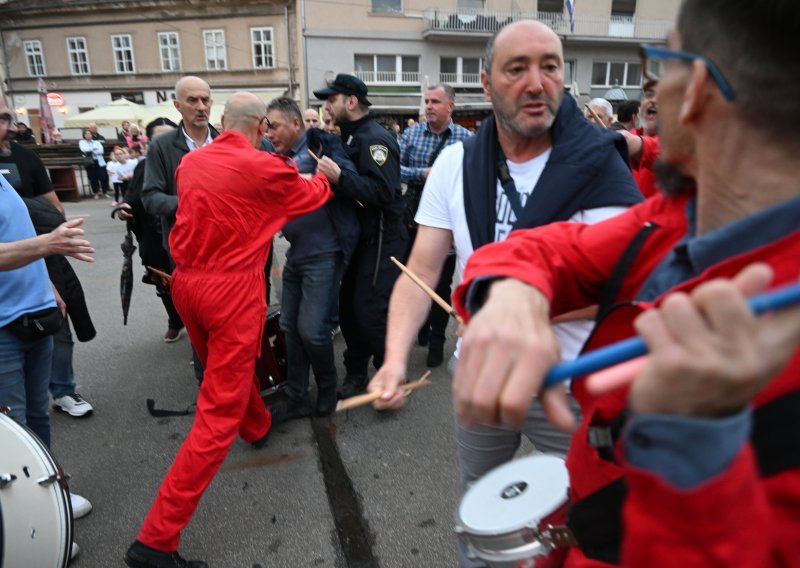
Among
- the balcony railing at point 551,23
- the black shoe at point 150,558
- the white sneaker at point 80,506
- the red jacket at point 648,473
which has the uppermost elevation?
the balcony railing at point 551,23

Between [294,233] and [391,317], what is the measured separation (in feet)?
6.63

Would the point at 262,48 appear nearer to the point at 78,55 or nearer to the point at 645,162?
the point at 78,55

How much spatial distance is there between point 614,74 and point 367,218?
27.8 m

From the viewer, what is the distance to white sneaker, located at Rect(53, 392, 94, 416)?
3.59m

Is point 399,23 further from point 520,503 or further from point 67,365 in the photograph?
point 520,503

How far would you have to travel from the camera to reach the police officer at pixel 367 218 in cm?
351

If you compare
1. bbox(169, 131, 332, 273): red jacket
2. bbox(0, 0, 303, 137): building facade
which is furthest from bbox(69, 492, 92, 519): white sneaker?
bbox(0, 0, 303, 137): building facade

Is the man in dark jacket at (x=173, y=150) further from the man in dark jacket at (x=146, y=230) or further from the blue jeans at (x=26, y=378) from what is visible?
the blue jeans at (x=26, y=378)

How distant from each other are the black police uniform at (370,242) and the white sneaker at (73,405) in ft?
5.69

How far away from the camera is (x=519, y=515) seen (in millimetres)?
1213

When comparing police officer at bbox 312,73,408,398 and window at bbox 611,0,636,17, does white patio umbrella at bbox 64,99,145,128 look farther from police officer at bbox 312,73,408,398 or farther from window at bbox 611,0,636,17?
window at bbox 611,0,636,17

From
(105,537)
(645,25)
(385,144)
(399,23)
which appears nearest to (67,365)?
(105,537)

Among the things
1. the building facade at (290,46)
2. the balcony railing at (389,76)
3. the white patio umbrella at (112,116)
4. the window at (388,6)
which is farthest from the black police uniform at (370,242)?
the window at (388,6)

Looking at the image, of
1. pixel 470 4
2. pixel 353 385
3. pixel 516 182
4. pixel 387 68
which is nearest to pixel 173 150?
pixel 353 385
